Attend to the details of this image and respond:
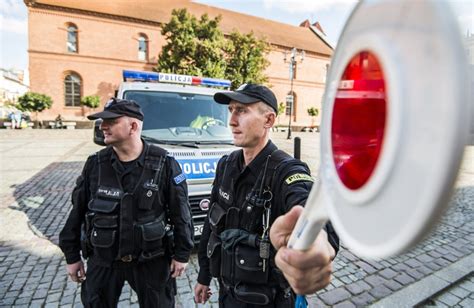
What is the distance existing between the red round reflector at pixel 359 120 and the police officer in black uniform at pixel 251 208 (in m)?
0.82

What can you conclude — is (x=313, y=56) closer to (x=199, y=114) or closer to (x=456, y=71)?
(x=199, y=114)

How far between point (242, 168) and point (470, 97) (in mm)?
1745

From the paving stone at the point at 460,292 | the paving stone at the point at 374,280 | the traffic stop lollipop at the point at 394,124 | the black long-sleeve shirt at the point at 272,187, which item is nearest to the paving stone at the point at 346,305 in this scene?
the paving stone at the point at 374,280

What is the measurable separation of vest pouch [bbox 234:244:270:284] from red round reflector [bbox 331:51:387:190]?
1294mm

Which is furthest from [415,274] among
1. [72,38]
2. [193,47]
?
[72,38]

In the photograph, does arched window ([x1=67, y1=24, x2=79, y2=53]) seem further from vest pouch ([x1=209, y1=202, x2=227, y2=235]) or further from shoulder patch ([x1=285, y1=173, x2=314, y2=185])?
shoulder patch ([x1=285, y1=173, x2=314, y2=185])

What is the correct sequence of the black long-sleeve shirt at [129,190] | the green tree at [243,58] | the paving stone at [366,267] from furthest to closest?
the green tree at [243,58]
the paving stone at [366,267]
the black long-sleeve shirt at [129,190]

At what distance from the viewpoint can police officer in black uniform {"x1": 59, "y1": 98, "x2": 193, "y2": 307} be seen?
226cm

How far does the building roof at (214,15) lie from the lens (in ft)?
97.1

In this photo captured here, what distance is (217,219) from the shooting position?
6.59ft

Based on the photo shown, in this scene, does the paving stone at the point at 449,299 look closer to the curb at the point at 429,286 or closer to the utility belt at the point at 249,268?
the curb at the point at 429,286

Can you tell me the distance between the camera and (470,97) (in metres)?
0.34

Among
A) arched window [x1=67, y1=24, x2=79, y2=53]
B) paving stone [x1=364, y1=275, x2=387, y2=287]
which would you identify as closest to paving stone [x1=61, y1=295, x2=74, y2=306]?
paving stone [x1=364, y1=275, x2=387, y2=287]

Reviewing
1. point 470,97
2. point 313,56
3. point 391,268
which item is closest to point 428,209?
point 470,97
